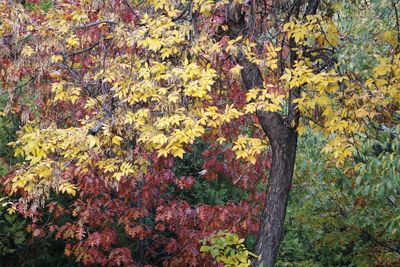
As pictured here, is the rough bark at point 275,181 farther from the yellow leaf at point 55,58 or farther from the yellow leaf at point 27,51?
the yellow leaf at point 27,51

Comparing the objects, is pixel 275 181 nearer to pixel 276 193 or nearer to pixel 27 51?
pixel 276 193

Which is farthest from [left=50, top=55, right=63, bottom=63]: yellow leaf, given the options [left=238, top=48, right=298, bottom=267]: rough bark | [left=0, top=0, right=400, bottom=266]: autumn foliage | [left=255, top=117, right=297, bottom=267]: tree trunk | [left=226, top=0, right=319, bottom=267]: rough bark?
[left=255, top=117, right=297, bottom=267]: tree trunk

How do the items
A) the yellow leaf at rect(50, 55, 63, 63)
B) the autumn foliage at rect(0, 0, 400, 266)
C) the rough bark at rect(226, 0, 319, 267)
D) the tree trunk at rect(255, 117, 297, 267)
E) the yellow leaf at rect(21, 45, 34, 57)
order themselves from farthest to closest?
the tree trunk at rect(255, 117, 297, 267)
the rough bark at rect(226, 0, 319, 267)
the yellow leaf at rect(50, 55, 63, 63)
the yellow leaf at rect(21, 45, 34, 57)
the autumn foliage at rect(0, 0, 400, 266)

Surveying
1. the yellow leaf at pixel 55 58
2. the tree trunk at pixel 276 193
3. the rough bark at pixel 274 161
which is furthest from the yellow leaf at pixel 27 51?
the tree trunk at pixel 276 193

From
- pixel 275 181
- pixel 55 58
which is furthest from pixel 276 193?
pixel 55 58

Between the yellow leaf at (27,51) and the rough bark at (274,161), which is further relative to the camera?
the rough bark at (274,161)

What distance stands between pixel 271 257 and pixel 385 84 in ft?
7.24

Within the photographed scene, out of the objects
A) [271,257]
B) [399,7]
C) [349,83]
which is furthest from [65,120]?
[399,7]

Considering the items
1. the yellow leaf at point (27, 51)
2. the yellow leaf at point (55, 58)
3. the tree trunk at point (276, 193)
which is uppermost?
the yellow leaf at point (27, 51)

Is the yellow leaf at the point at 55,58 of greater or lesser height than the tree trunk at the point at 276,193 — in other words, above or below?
above

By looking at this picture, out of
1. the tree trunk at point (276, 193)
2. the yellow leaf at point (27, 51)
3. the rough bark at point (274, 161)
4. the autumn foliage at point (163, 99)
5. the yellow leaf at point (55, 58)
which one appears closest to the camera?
the autumn foliage at point (163, 99)

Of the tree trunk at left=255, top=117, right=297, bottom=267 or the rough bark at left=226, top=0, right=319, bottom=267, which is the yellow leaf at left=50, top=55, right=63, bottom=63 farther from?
the tree trunk at left=255, top=117, right=297, bottom=267

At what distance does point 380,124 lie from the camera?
5.79 meters

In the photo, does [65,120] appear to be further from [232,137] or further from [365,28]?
[365,28]
